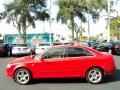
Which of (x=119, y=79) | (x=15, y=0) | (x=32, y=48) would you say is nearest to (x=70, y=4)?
(x=15, y=0)

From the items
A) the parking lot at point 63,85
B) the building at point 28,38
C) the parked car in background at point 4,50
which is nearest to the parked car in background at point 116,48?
the parked car in background at point 4,50

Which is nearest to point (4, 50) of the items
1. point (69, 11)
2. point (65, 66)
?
point (69, 11)

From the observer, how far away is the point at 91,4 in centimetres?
4703

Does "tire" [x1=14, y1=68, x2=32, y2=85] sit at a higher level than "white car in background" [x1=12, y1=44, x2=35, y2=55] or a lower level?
lower

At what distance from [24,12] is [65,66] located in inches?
1238

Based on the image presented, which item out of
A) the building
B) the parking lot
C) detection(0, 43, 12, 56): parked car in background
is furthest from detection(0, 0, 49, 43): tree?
the parking lot

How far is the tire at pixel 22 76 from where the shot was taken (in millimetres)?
12094

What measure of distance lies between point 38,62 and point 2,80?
2117 mm

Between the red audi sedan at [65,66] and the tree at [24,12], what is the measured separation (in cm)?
3091

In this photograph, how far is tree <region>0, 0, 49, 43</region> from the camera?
4262cm

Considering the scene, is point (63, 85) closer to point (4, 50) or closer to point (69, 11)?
point (4, 50)

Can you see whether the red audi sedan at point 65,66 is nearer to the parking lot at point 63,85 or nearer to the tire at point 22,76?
the tire at point 22,76

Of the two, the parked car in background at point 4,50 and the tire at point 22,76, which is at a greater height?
A: the parked car in background at point 4,50

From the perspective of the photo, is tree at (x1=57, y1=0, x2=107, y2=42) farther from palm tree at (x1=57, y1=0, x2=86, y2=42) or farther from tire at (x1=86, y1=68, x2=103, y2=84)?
tire at (x1=86, y1=68, x2=103, y2=84)
